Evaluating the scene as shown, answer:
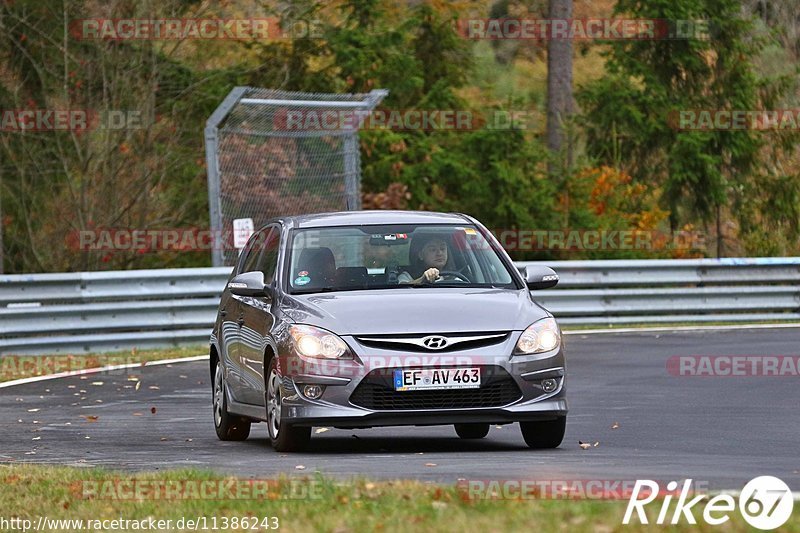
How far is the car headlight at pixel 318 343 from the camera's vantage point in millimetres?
11117

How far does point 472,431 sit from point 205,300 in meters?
10.3

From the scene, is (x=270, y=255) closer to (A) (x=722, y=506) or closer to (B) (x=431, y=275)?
(B) (x=431, y=275)

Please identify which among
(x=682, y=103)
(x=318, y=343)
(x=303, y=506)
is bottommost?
(x=303, y=506)

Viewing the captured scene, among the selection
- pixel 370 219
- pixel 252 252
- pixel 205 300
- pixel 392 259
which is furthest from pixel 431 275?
pixel 205 300

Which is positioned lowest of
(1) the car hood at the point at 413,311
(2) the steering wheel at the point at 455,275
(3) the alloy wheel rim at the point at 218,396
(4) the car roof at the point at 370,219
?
(3) the alloy wheel rim at the point at 218,396

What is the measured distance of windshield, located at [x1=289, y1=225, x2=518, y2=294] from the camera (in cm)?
1210

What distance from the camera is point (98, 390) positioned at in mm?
17625

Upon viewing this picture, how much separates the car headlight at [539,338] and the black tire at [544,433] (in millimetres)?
484

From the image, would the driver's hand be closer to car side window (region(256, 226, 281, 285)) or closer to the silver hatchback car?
the silver hatchback car

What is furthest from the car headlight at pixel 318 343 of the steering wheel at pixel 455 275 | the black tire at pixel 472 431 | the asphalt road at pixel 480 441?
the black tire at pixel 472 431

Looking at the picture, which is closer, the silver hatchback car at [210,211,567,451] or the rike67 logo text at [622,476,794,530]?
the rike67 logo text at [622,476,794,530]

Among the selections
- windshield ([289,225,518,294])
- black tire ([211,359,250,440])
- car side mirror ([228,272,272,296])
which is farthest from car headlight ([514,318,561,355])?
black tire ([211,359,250,440])

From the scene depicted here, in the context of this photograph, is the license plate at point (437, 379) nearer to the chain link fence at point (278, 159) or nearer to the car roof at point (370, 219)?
the car roof at point (370, 219)

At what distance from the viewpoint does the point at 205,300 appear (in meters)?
22.9
